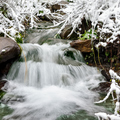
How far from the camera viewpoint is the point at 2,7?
5953mm

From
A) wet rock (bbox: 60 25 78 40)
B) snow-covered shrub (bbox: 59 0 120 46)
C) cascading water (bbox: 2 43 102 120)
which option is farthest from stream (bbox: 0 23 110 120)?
snow-covered shrub (bbox: 59 0 120 46)

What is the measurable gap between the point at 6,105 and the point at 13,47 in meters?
1.84

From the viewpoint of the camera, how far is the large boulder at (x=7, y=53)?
395cm

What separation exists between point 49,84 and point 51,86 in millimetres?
145

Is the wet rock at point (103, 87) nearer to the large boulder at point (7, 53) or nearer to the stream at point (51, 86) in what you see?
the stream at point (51, 86)

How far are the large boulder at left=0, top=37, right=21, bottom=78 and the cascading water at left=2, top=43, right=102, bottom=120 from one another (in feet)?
0.67

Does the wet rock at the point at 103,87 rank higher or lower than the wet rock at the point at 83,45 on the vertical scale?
lower

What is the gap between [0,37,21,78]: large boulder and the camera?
395 cm

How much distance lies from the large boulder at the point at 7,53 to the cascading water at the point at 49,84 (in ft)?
0.67

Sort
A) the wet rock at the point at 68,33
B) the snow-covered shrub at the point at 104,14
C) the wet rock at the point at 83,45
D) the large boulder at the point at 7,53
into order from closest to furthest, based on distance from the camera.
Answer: the snow-covered shrub at the point at 104,14 < the large boulder at the point at 7,53 < the wet rock at the point at 83,45 < the wet rock at the point at 68,33

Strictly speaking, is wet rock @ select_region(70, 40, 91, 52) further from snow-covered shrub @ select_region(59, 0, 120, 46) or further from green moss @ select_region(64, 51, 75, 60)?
snow-covered shrub @ select_region(59, 0, 120, 46)

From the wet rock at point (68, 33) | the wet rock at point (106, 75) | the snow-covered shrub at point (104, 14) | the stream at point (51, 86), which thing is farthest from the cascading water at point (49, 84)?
the snow-covered shrub at point (104, 14)

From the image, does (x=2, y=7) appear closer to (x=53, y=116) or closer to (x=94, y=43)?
(x=94, y=43)

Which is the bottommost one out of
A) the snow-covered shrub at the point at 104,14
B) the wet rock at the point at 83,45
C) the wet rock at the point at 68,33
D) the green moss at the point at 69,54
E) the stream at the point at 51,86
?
the stream at the point at 51,86
